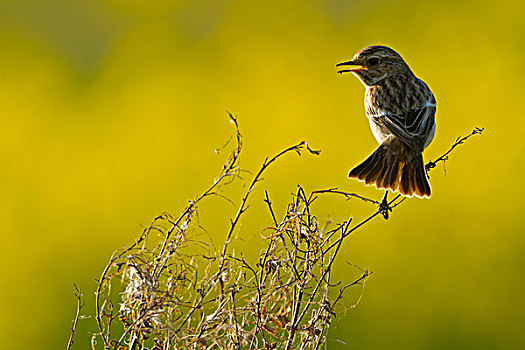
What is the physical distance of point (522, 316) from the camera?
21.3ft

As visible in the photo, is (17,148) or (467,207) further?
(17,148)

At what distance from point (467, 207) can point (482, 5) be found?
267 centimetres

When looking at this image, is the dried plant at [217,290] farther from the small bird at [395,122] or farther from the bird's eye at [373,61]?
the bird's eye at [373,61]

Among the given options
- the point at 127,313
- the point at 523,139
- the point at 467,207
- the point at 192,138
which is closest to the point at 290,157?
the point at 192,138

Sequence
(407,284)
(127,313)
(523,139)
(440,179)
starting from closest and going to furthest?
1. (127,313)
2. (407,284)
3. (440,179)
4. (523,139)

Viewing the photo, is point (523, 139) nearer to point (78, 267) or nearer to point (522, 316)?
point (522, 316)

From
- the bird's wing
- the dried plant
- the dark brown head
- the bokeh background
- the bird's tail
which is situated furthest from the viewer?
the bokeh background

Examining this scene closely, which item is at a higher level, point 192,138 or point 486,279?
point 192,138

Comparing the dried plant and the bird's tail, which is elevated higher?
the bird's tail

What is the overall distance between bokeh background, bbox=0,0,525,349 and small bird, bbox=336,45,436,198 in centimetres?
168

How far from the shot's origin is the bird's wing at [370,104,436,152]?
387cm

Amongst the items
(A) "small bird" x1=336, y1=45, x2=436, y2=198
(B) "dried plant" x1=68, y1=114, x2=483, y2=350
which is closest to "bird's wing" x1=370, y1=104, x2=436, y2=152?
(A) "small bird" x1=336, y1=45, x2=436, y2=198

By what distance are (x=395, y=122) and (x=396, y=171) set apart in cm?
33

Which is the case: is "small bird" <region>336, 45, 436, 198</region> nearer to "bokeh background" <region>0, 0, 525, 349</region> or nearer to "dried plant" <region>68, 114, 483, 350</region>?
"dried plant" <region>68, 114, 483, 350</region>
